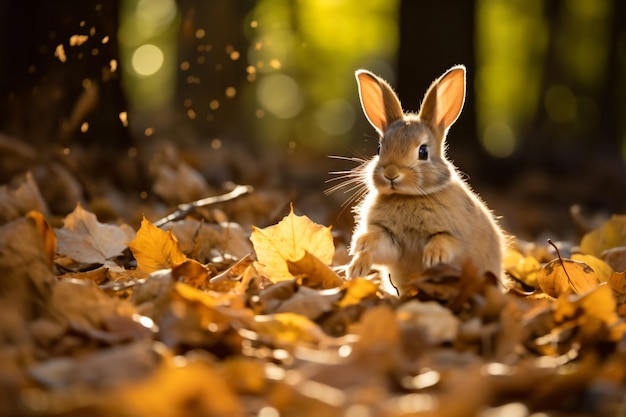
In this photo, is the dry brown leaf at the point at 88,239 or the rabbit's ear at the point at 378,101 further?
the rabbit's ear at the point at 378,101

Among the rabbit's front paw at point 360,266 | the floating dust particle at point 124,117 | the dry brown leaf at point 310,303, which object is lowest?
the dry brown leaf at point 310,303

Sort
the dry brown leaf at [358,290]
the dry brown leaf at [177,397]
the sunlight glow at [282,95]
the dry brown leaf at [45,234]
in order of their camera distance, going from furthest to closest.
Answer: the sunlight glow at [282,95] < the dry brown leaf at [358,290] < the dry brown leaf at [45,234] < the dry brown leaf at [177,397]

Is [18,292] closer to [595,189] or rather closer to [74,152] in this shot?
[74,152]

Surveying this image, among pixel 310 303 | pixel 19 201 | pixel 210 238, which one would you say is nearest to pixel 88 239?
pixel 210 238

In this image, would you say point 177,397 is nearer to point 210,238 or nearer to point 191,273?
point 191,273

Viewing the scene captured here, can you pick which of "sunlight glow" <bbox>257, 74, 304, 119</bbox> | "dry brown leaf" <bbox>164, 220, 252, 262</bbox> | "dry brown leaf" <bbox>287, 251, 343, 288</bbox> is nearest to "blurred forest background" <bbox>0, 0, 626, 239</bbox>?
"dry brown leaf" <bbox>164, 220, 252, 262</bbox>

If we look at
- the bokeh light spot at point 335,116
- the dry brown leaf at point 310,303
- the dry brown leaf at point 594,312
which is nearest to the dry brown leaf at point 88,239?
the dry brown leaf at point 310,303

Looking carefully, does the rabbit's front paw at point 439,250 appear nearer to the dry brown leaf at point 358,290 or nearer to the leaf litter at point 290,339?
the leaf litter at point 290,339
